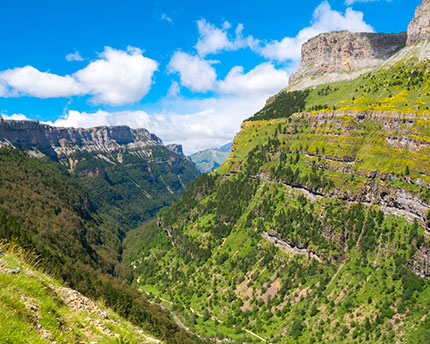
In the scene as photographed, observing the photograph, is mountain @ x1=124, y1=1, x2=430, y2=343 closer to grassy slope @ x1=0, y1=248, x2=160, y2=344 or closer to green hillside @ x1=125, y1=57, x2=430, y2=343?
green hillside @ x1=125, y1=57, x2=430, y2=343

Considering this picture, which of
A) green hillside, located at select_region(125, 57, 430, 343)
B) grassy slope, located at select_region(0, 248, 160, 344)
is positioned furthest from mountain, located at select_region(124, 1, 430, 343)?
grassy slope, located at select_region(0, 248, 160, 344)

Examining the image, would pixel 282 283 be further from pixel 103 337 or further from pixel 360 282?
pixel 103 337

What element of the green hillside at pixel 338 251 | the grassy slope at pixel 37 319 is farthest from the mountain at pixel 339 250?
the grassy slope at pixel 37 319

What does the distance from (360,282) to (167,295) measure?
119m

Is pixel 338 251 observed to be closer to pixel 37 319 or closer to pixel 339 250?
pixel 339 250

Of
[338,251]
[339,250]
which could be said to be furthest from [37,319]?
[339,250]

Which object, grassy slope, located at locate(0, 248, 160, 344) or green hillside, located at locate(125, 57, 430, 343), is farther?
green hillside, located at locate(125, 57, 430, 343)

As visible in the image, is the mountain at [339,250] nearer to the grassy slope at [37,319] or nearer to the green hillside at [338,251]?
the green hillside at [338,251]

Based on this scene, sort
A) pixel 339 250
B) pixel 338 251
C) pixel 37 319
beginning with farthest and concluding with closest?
1. pixel 339 250
2. pixel 338 251
3. pixel 37 319

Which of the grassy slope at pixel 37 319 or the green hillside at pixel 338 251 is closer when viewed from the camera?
the grassy slope at pixel 37 319

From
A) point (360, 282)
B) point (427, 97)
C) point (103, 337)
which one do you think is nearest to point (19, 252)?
point (103, 337)

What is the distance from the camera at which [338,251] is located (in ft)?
468

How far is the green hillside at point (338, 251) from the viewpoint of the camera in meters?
114

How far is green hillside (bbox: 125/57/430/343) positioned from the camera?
114m
